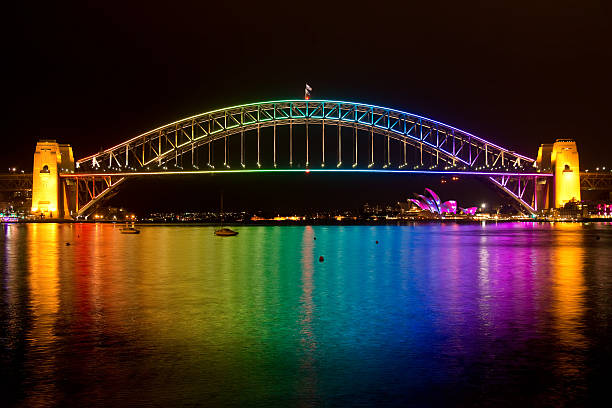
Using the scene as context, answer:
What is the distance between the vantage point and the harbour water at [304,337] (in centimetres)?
830

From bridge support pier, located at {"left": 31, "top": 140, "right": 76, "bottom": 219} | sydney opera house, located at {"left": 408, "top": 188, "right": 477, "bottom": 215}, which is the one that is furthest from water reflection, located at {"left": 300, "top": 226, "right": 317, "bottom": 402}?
sydney opera house, located at {"left": 408, "top": 188, "right": 477, "bottom": 215}

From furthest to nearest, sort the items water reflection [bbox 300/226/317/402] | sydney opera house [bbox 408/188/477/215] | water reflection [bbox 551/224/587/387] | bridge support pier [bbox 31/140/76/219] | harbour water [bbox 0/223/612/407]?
sydney opera house [bbox 408/188/477/215] → bridge support pier [bbox 31/140/76/219] → water reflection [bbox 551/224/587/387] → water reflection [bbox 300/226/317/402] → harbour water [bbox 0/223/612/407]

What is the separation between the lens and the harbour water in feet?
27.2

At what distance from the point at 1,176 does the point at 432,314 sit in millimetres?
80805

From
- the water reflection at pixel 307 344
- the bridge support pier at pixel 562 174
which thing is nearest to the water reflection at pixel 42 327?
the water reflection at pixel 307 344

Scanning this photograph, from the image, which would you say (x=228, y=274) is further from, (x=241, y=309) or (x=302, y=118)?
(x=302, y=118)

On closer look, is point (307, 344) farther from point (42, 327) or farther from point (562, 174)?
point (562, 174)

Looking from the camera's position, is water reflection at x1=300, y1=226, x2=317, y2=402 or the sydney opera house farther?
the sydney opera house

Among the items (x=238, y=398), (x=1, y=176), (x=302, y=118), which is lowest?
(x=238, y=398)

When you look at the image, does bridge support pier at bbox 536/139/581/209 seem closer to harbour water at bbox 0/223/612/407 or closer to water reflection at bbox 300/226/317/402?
harbour water at bbox 0/223/612/407

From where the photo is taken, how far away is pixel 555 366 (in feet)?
31.0

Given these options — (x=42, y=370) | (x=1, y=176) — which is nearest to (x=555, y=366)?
(x=42, y=370)

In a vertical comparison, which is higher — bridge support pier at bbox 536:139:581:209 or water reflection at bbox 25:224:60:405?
bridge support pier at bbox 536:139:581:209

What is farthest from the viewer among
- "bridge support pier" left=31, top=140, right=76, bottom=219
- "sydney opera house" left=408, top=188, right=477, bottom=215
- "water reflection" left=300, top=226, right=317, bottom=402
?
"sydney opera house" left=408, top=188, right=477, bottom=215
